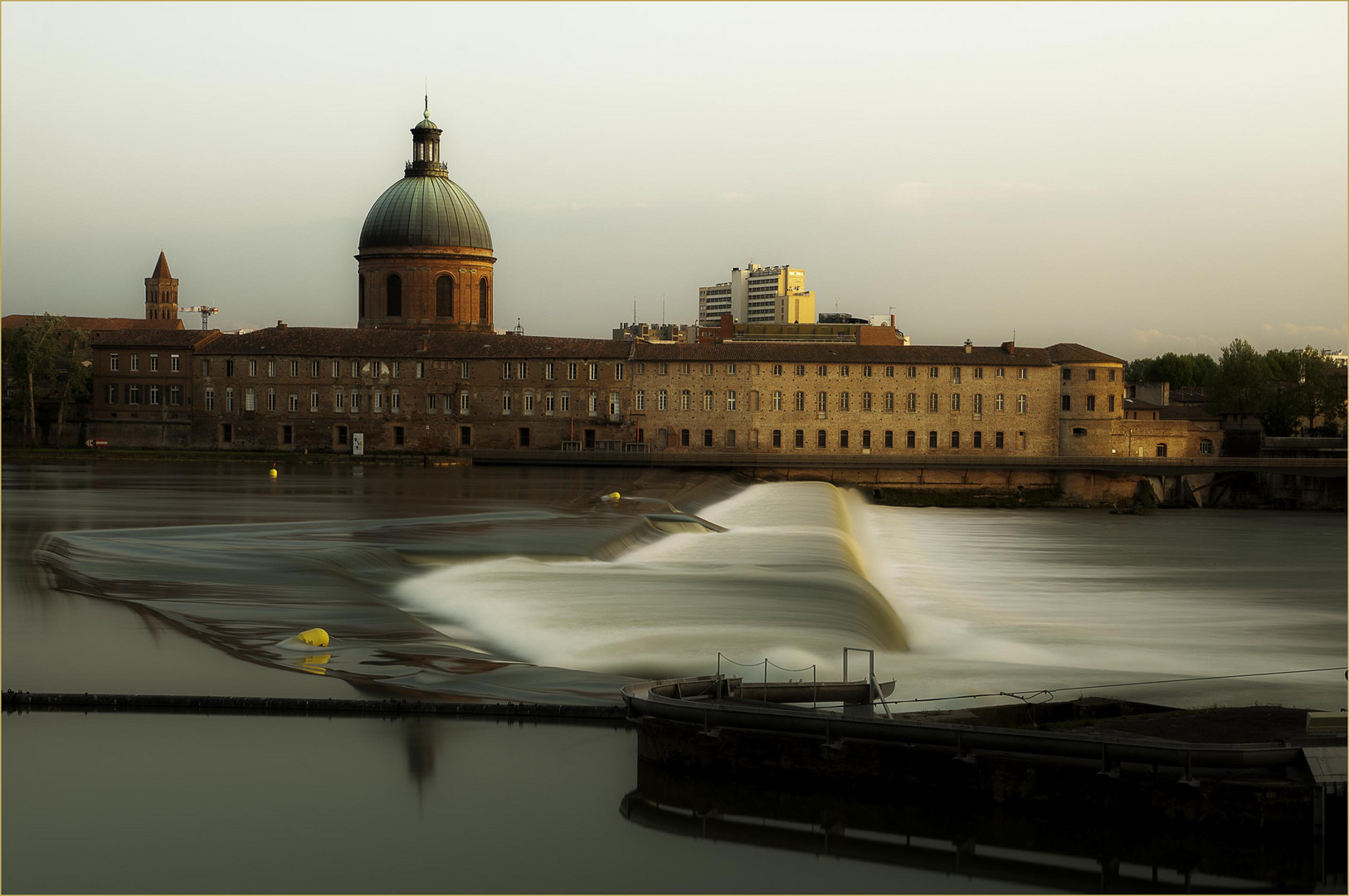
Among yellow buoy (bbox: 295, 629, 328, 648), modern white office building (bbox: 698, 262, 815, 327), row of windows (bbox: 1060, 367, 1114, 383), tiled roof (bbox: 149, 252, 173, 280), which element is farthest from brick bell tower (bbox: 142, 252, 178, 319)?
yellow buoy (bbox: 295, 629, 328, 648)

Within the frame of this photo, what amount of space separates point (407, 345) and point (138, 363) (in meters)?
13.5

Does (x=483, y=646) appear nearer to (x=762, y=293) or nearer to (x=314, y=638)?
(x=314, y=638)

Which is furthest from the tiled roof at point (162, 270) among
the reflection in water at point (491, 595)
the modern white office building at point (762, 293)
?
the reflection in water at point (491, 595)

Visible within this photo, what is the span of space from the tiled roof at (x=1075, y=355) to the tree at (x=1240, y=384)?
1675 centimetres

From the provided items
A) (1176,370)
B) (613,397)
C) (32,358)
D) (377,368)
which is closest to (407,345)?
(377,368)

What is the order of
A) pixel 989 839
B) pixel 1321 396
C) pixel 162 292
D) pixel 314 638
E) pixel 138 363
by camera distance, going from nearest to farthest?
pixel 989 839 → pixel 314 638 → pixel 138 363 → pixel 1321 396 → pixel 162 292

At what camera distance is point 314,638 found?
16594 mm

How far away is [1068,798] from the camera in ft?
35.8

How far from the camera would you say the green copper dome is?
241 feet

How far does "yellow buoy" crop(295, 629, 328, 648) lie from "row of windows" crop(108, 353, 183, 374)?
5440 cm

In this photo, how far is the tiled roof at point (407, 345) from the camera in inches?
2579

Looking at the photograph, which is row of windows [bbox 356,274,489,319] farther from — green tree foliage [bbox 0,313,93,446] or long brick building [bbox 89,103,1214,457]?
green tree foliage [bbox 0,313,93,446]

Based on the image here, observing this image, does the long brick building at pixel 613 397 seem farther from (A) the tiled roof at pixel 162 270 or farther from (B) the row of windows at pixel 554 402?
(A) the tiled roof at pixel 162 270

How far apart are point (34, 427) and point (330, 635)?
55.6 metres
